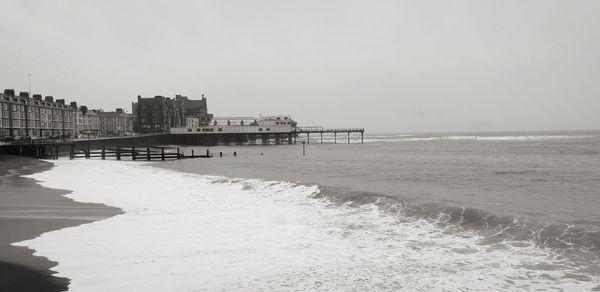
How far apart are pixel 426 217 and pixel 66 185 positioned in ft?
64.0

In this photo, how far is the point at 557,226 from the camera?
1228 centimetres

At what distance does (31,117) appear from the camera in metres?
92.8

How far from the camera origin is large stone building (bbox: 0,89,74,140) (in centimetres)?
8250

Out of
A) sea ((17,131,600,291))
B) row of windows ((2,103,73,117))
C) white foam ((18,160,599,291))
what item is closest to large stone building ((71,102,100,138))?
row of windows ((2,103,73,117))

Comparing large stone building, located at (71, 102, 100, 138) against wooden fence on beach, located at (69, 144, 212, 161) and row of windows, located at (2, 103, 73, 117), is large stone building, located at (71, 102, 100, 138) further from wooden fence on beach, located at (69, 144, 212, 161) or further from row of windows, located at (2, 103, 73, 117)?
wooden fence on beach, located at (69, 144, 212, 161)

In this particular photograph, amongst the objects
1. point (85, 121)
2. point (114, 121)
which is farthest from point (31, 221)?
point (114, 121)

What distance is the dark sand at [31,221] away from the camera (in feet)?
25.4

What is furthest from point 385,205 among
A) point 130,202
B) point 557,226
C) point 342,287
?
point 130,202

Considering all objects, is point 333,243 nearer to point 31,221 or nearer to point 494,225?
point 494,225

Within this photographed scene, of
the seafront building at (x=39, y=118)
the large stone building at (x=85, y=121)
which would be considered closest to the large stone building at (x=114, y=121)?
the large stone building at (x=85, y=121)

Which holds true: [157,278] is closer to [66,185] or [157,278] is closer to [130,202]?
[130,202]

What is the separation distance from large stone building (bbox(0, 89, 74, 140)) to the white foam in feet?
231

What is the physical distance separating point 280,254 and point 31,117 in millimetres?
100954

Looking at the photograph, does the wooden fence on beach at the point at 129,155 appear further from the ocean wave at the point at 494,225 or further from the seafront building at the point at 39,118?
the ocean wave at the point at 494,225
